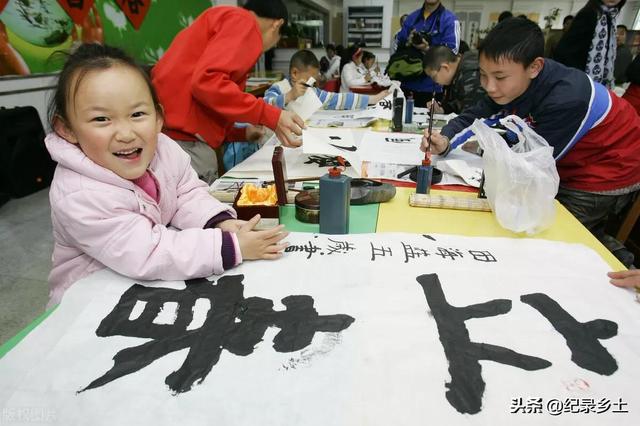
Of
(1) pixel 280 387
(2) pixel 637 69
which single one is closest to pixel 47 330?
(1) pixel 280 387

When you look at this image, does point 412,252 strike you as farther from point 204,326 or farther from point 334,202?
point 204,326

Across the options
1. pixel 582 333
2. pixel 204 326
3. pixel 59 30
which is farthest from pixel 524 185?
pixel 59 30

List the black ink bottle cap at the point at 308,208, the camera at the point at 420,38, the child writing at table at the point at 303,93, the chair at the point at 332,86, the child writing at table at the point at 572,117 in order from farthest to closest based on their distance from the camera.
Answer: the chair at the point at 332,86 → the camera at the point at 420,38 → the child writing at table at the point at 303,93 → the child writing at table at the point at 572,117 → the black ink bottle cap at the point at 308,208

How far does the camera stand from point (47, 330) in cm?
52

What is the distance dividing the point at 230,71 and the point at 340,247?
698mm

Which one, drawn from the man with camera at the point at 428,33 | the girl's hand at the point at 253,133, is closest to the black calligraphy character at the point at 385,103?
the man with camera at the point at 428,33

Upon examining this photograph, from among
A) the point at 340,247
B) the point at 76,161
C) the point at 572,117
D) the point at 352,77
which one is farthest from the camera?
the point at 352,77

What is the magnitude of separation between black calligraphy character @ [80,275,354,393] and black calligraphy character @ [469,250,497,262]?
303 millimetres

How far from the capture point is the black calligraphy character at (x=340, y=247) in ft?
2.35

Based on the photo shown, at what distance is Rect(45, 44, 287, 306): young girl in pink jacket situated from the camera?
2.02 ft

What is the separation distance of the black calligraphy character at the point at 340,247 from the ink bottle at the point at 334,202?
46mm

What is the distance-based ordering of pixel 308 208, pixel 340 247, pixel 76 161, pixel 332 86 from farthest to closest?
pixel 332 86 < pixel 308 208 < pixel 340 247 < pixel 76 161

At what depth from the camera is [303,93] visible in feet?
6.67

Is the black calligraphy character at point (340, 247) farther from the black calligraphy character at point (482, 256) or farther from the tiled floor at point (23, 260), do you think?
the tiled floor at point (23, 260)
